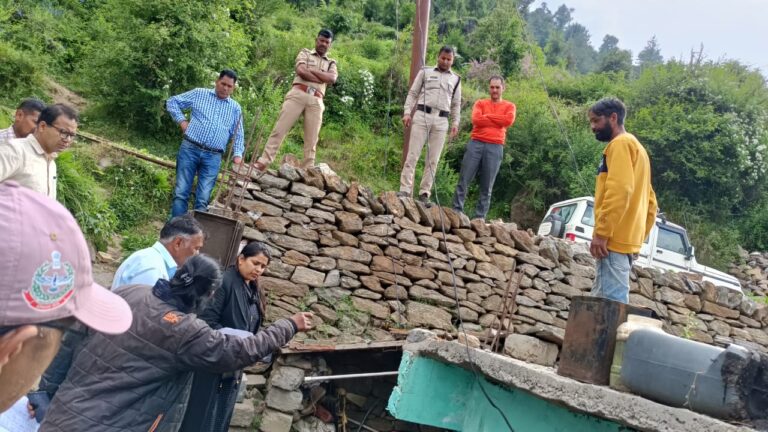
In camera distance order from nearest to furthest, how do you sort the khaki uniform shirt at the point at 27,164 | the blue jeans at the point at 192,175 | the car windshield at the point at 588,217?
the khaki uniform shirt at the point at 27,164 < the blue jeans at the point at 192,175 < the car windshield at the point at 588,217

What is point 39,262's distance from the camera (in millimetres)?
986

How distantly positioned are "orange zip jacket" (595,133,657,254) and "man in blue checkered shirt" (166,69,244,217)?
3493 mm

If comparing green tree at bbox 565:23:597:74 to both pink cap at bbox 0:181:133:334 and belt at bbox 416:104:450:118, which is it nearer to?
belt at bbox 416:104:450:118

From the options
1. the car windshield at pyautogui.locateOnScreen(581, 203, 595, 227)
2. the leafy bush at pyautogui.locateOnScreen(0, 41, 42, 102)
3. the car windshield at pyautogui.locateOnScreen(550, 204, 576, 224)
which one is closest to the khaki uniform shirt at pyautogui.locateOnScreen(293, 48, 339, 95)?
the leafy bush at pyautogui.locateOnScreen(0, 41, 42, 102)

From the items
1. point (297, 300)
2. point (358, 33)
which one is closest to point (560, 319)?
point (297, 300)

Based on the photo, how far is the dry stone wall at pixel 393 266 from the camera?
6406 millimetres

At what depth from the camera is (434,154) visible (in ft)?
23.3

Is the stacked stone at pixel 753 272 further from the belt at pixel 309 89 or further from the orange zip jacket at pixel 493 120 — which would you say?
the belt at pixel 309 89

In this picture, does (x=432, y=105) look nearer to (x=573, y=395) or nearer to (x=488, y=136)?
(x=488, y=136)

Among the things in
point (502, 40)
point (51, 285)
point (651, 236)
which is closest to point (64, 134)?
point (51, 285)

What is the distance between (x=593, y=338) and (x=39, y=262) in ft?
7.85

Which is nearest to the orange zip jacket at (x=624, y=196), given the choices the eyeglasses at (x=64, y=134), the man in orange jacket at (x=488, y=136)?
the eyeglasses at (x=64, y=134)

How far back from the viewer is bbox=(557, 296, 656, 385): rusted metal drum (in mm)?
2736

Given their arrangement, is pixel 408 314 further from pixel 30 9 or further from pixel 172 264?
pixel 30 9
